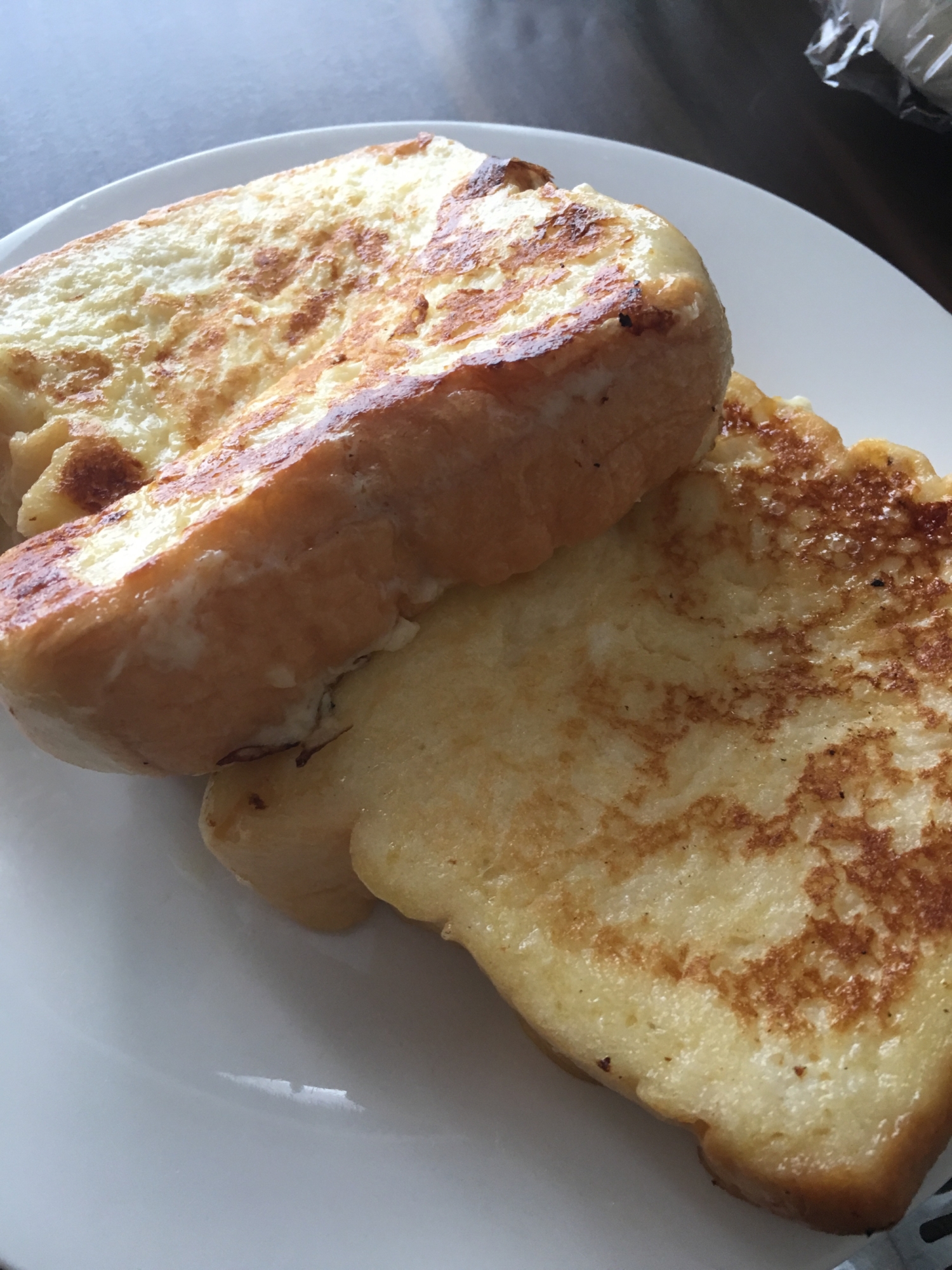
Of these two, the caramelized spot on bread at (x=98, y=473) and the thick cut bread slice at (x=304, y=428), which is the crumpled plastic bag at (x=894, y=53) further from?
the caramelized spot on bread at (x=98, y=473)

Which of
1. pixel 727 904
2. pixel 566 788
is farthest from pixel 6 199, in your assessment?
pixel 727 904

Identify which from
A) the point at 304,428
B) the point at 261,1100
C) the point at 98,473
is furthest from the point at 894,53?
the point at 261,1100

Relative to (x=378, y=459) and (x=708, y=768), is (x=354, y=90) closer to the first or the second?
(x=378, y=459)

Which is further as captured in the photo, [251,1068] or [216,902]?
[216,902]

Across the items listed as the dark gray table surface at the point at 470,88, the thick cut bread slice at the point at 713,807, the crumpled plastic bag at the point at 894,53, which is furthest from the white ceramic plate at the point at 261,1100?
the crumpled plastic bag at the point at 894,53

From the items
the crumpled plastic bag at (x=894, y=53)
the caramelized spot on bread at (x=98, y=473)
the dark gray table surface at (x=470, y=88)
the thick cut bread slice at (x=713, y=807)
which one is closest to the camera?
the thick cut bread slice at (x=713, y=807)

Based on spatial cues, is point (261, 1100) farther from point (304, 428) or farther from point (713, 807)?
point (304, 428)

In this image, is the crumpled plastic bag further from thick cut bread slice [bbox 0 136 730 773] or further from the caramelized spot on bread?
the caramelized spot on bread
